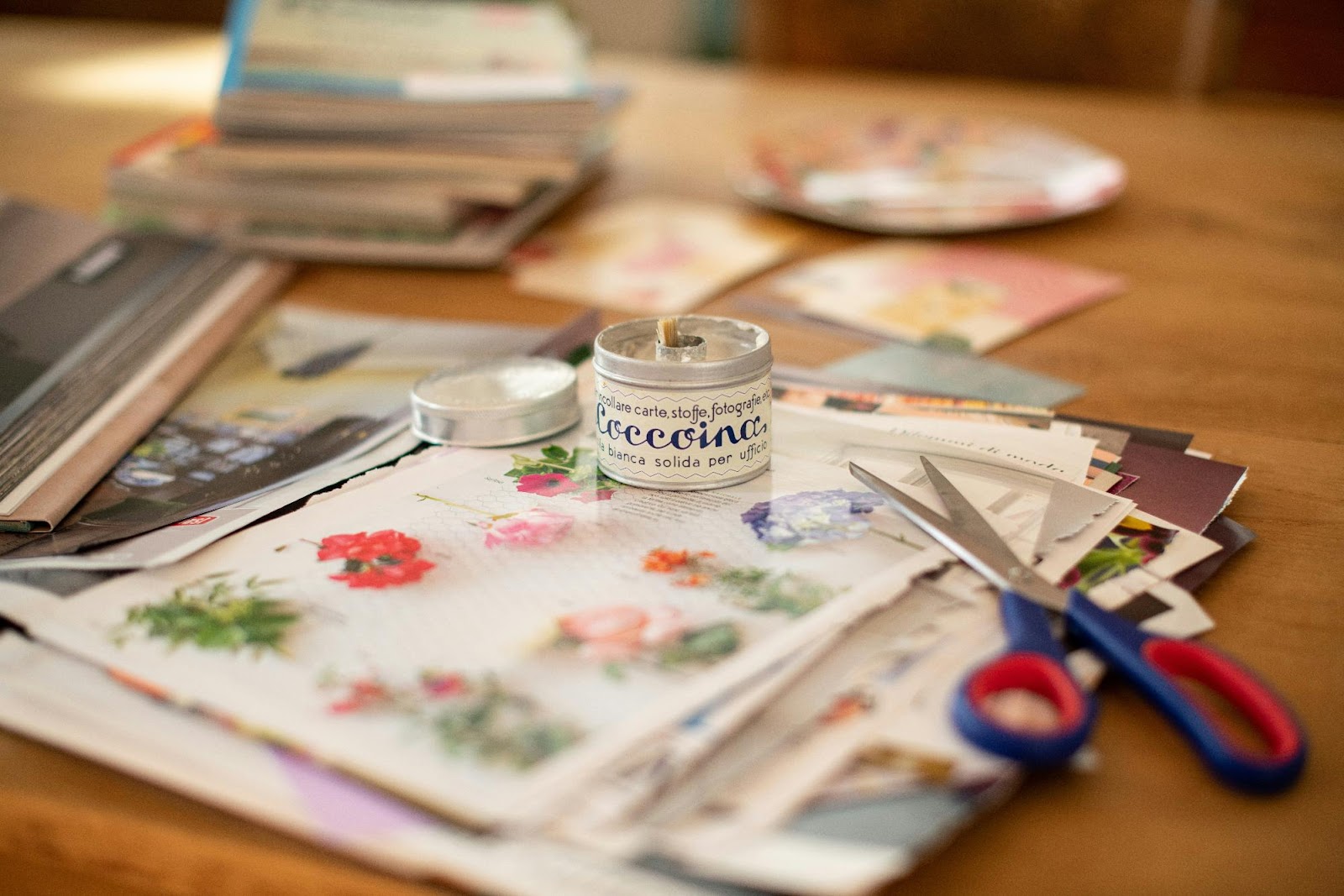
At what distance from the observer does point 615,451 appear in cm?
60

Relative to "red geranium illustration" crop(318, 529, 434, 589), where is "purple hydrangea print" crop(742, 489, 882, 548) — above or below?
above

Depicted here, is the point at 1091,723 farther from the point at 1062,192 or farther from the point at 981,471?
the point at 1062,192

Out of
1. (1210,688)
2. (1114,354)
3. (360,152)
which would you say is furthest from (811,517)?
(360,152)

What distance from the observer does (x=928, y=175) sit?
3.82ft

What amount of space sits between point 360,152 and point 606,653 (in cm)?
69

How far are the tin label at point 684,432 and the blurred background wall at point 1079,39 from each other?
1.34 m

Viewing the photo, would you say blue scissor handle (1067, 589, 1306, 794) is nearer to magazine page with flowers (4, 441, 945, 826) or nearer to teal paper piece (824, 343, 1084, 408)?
magazine page with flowers (4, 441, 945, 826)

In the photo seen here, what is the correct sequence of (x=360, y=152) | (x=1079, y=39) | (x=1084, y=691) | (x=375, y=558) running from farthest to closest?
1. (x=1079, y=39)
2. (x=360, y=152)
3. (x=375, y=558)
4. (x=1084, y=691)

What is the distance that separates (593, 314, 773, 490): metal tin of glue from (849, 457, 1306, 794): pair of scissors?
0.44 ft

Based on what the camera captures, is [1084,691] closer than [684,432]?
Yes

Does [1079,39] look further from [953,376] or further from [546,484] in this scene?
[546,484]

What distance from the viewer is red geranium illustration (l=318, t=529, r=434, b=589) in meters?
0.52

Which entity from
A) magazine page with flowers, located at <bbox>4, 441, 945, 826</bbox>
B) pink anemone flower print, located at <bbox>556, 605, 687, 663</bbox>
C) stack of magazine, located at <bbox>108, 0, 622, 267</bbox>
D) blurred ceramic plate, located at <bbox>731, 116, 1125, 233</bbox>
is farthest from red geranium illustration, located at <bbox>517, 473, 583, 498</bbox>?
blurred ceramic plate, located at <bbox>731, 116, 1125, 233</bbox>

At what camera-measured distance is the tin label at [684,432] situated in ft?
1.90
